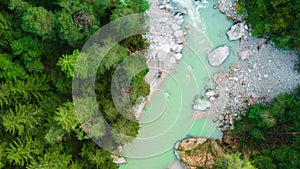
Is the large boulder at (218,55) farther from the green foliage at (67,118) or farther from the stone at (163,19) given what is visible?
the green foliage at (67,118)

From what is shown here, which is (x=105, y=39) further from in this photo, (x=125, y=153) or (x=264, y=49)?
(x=264, y=49)

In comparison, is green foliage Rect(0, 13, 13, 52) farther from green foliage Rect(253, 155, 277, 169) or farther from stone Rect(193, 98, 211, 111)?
green foliage Rect(253, 155, 277, 169)

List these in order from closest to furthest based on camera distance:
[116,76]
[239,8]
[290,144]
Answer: [116,76], [290,144], [239,8]

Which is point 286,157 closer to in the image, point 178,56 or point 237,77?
point 237,77

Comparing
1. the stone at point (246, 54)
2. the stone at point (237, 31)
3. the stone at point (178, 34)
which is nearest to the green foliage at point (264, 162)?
the stone at point (246, 54)

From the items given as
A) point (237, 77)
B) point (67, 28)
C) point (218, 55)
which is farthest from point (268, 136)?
point (67, 28)

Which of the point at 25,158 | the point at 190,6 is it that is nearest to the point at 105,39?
the point at 25,158
